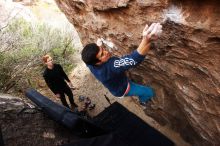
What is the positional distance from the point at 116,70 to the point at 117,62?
0.11 metres

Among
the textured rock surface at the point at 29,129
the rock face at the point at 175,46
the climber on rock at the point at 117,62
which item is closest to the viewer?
the rock face at the point at 175,46

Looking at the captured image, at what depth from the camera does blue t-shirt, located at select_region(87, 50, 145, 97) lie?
11.5 feet

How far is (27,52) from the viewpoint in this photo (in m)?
8.77

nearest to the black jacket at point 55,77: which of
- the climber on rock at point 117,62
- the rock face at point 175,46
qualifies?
the rock face at point 175,46

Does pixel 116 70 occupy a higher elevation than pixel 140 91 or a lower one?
higher

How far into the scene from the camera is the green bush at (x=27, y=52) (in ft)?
27.0

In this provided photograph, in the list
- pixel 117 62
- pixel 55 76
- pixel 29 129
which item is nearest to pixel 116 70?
pixel 117 62

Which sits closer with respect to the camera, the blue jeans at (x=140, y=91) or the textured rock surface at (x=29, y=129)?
the textured rock surface at (x=29, y=129)

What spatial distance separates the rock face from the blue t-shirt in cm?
46

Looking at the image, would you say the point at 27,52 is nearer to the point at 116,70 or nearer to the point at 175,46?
the point at 116,70

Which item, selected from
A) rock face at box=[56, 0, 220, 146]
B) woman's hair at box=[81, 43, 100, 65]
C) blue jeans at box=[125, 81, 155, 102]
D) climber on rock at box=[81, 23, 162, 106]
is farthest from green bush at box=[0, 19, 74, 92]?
woman's hair at box=[81, 43, 100, 65]

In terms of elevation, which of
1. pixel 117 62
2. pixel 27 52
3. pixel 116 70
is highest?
pixel 117 62

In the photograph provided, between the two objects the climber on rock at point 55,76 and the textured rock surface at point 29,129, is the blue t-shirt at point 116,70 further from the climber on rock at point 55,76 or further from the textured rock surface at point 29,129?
the climber on rock at point 55,76

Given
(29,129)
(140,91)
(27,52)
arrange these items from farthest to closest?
1. (27,52)
2. (140,91)
3. (29,129)
